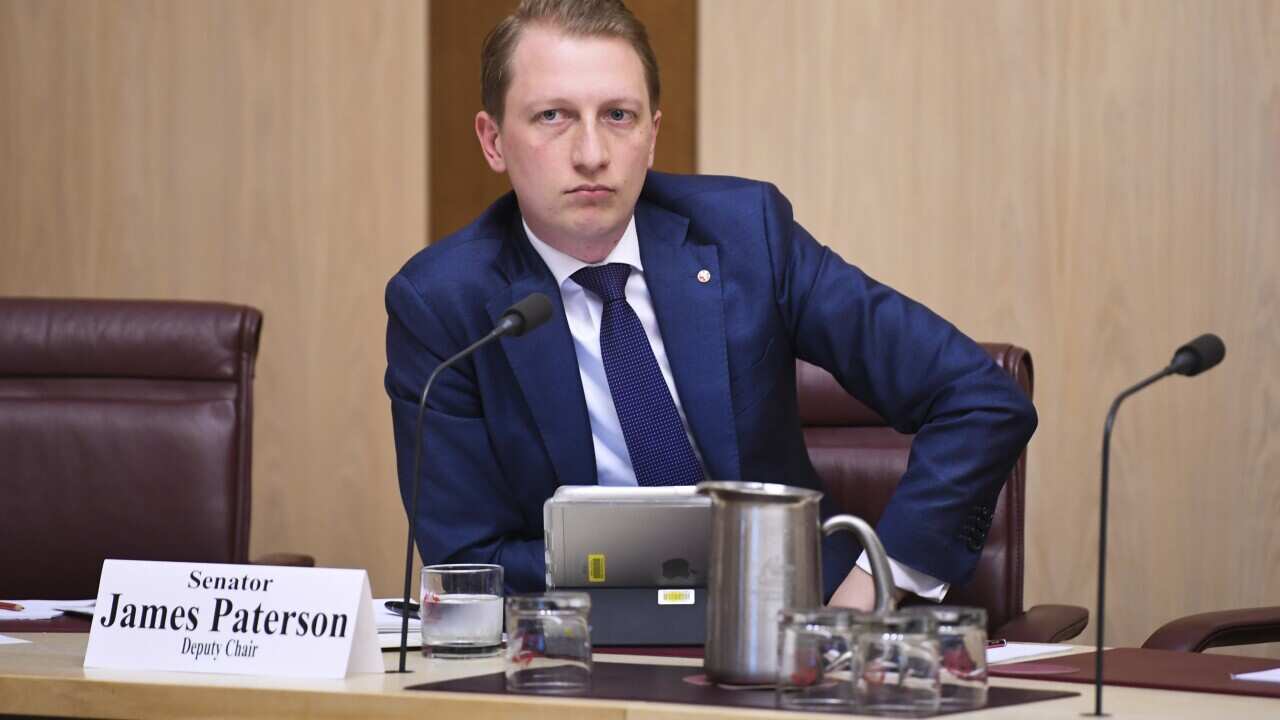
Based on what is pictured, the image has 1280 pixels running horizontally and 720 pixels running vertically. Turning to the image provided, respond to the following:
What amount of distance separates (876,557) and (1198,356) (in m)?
0.34

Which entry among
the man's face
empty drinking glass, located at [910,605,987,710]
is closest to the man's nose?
the man's face

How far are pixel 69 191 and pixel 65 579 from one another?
1653mm

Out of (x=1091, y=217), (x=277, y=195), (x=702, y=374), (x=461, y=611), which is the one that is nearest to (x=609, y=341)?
(x=702, y=374)

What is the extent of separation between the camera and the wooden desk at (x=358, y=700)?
50.5 inches

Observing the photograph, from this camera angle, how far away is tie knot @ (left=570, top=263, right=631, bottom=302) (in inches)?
88.3

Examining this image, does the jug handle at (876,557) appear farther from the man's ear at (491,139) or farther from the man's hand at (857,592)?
the man's ear at (491,139)

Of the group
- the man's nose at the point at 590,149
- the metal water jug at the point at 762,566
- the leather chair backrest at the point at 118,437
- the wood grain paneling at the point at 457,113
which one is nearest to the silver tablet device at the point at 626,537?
the metal water jug at the point at 762,566

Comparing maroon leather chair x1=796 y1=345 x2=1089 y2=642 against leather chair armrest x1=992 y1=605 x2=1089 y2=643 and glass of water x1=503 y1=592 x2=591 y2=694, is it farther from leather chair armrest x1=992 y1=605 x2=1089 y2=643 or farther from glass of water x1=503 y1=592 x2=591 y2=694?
glass of water x1=503 y1=592 x2=591 y2=694

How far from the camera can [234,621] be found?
1540 mm

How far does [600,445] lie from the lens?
2.24 meters

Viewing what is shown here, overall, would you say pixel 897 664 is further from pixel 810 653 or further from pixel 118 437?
pixel 118 437

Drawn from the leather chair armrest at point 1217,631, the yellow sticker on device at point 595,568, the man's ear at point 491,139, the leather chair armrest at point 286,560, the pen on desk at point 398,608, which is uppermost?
the man's ear at point 491,139

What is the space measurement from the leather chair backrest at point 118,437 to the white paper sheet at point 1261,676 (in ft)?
5.79

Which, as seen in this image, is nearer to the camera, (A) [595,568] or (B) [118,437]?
(A) [595,568]
